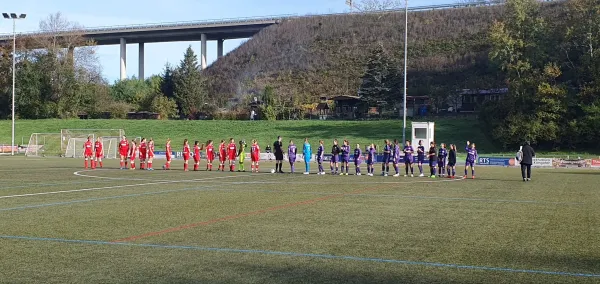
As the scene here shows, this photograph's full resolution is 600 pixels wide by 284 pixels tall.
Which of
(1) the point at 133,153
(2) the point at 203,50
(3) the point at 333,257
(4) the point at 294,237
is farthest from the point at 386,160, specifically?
(2) the point at 203,50

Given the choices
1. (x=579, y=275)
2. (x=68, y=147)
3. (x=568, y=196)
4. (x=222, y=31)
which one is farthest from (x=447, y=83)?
(x=579, y=275)

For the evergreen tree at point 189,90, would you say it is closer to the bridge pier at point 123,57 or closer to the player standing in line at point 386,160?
the bridge pier at point 123,57

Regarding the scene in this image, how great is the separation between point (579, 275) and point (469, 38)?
93.8m

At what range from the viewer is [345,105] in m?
81.0

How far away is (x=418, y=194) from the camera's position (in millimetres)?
19547

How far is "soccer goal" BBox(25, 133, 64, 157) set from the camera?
55.5 m

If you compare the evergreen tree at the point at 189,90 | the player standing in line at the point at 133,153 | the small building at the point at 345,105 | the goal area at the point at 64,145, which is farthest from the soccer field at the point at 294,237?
the evergreen tree at the point at 189,90

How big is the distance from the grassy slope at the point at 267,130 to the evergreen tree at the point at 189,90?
1168cm

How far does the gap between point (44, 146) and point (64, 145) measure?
2046 millimetres

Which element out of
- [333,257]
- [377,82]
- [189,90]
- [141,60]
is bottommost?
[333,257]

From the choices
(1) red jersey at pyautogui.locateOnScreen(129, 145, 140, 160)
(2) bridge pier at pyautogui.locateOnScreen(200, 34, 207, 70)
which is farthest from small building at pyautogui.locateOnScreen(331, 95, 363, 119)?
(1) red jersey at pyautogui.locateOnScreen(129, 145, 140, 160)

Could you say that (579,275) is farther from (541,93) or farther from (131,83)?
(131,83)

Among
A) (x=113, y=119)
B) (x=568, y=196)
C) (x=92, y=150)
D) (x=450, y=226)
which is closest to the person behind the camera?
(x=450, y=226)

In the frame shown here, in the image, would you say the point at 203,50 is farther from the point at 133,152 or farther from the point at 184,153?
the point at 184,153
